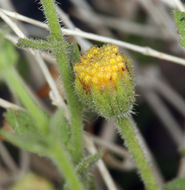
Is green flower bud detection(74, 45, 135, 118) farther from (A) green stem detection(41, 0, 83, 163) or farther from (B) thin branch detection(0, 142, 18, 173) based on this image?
(B) thin branch detection(0, 142, 18, 173)

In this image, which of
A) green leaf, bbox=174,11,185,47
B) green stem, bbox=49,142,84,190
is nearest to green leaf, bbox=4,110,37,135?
green stem, bbox=49,142,84,190

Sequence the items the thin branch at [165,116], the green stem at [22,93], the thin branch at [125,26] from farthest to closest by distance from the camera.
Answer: the thin branch at [125,26] → the thin branch at [165,116] → the green stem at [22,93]

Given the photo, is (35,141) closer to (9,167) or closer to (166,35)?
(9,167)

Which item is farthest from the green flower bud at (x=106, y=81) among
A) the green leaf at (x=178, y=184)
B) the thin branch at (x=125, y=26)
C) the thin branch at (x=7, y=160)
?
the thin branch at (x=125, y=26)

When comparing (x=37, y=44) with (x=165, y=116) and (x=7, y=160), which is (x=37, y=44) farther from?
(x=165, y=116)

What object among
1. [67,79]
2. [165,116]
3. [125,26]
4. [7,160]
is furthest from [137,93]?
[67,79]

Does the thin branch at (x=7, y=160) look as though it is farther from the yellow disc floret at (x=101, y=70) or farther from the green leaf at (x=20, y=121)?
the yellow disc floret at (x=101, y=70)
